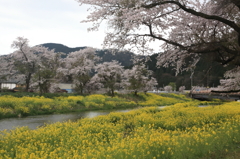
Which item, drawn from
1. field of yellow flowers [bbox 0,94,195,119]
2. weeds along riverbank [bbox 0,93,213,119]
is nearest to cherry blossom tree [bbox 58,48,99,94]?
weeds along riverbank [bbox 0,93,213,119]

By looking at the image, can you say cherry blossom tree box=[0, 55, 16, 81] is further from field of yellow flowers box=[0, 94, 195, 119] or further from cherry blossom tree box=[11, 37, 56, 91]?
field of yellow flowers box=[0, 94, 195, 119]

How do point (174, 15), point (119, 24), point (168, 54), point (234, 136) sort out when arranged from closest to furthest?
point (234, 136)
point (119, 24)
point (174, 15)
point (168, 54)

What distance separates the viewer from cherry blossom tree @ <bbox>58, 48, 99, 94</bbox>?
1513 inches

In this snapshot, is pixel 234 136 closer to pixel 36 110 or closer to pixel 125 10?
pixel 125 10

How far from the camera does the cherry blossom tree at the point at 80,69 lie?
126 ft

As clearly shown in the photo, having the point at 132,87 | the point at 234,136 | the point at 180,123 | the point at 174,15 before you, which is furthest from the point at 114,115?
the point at 132,87

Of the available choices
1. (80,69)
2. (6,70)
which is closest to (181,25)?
(80,69)

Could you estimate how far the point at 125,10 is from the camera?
25.5 ft

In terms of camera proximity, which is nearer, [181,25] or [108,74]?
[181,25]

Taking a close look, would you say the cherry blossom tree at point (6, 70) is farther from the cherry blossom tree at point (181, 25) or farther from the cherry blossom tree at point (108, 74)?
the cherry blossom tree at point (181, 25)

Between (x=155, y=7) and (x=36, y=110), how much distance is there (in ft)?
53.3

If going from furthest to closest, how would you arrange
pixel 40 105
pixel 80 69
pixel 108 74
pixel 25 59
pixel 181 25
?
pixel 108 74 < pixel 80 69 < pixel 25 59 < pixel 40 105 < pixel 181 25

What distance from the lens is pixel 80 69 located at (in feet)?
137

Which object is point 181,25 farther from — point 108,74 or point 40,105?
point 108,74
